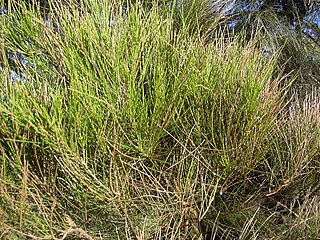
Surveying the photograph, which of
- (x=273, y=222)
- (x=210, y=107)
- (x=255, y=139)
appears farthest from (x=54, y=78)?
(x=273, y=222)

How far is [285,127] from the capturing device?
191 cm

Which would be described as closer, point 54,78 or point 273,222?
point 54,78

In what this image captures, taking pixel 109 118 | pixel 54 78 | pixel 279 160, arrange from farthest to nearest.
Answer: pixel 279 160 → pixel 54 78 → pixel 109 118

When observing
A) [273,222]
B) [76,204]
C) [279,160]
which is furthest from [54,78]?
[273,222]

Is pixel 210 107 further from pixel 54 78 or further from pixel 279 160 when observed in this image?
pixel 54 78

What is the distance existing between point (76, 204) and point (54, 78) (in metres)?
0.50

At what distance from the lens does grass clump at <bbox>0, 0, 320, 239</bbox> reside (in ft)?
4.52

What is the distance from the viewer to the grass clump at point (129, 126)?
138 cm

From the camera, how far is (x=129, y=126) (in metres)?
1.49

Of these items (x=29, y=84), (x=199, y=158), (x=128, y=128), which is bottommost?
(x=199, y=158)

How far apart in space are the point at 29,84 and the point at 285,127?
3.90ft

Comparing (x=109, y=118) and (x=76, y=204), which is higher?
(x=109, y=118)

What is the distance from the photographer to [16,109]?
51.1 inches

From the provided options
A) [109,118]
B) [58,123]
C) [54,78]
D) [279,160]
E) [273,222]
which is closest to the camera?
[58,123]
